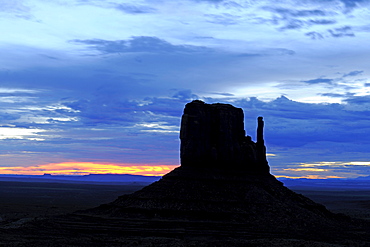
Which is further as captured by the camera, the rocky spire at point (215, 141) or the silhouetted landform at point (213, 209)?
the rocky spire at point (215, 141)

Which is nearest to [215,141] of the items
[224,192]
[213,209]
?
[224,192]

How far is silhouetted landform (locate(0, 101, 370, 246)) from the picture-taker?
2655 inches

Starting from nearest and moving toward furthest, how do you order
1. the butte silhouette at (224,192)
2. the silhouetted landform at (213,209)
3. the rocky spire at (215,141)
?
the silhouetted landform at (213,209) → the butte silhouette at (224,192) → the rocky spire at (215,141)

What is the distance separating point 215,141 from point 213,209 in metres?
14.2

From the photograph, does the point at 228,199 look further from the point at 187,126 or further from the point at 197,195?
the point at 187,126

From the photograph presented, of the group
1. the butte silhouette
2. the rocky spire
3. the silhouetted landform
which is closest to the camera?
the silhouetted landform

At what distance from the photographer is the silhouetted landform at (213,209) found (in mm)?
67438

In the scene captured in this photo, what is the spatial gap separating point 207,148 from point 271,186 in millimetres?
12236

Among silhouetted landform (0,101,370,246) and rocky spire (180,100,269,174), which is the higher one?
rocky spire (180,100,269,174)

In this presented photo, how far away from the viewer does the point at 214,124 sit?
87688mm

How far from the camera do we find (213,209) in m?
76.8

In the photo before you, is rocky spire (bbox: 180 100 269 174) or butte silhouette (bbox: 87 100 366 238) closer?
butte silhouette (bbox: 87 100 366 238)

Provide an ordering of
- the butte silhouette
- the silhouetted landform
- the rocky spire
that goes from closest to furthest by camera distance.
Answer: the silhouetted landform → the butte silhouette → the rocky spire

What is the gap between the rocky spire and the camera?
278 feet
